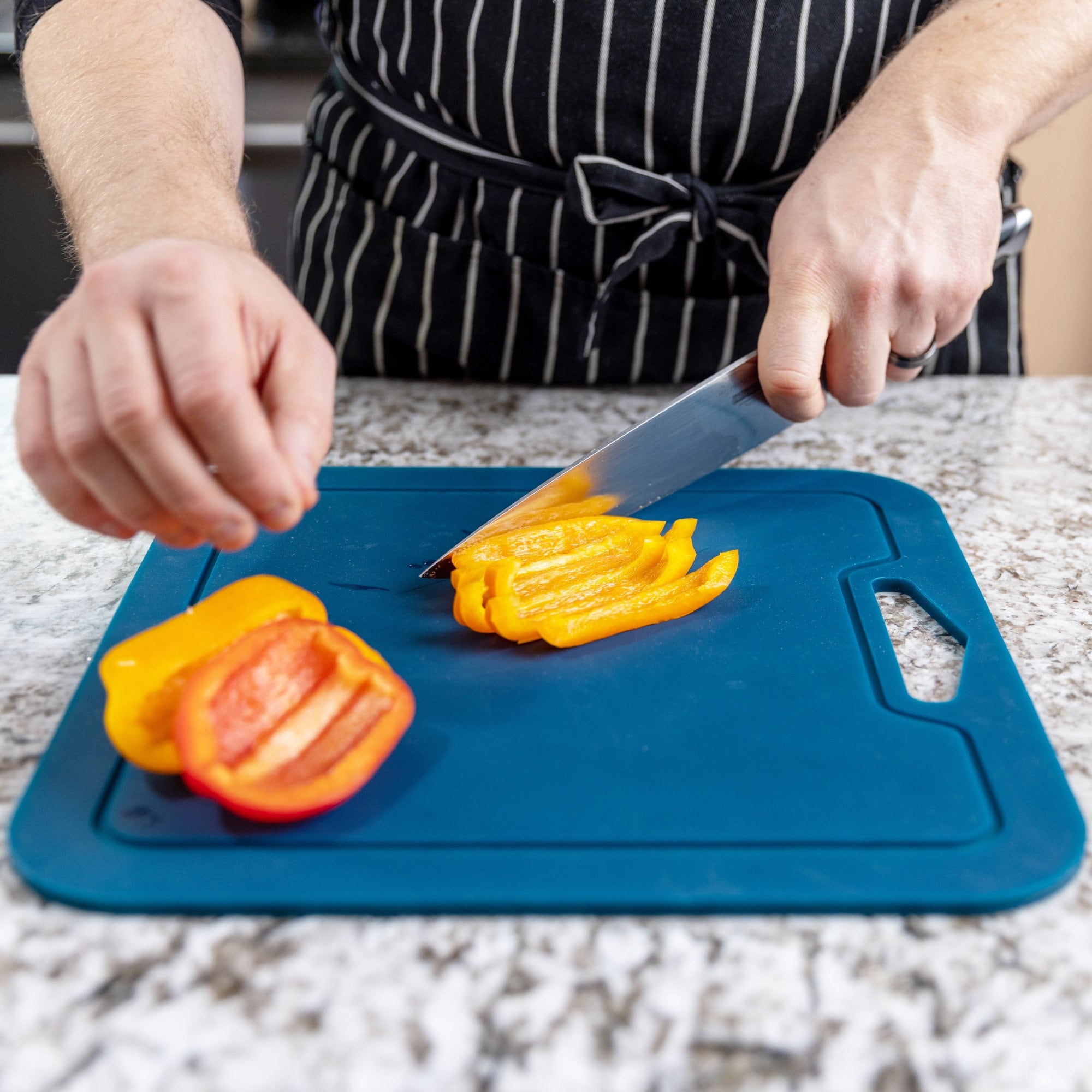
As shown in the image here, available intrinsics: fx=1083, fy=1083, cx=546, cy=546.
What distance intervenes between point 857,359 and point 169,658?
825 mm

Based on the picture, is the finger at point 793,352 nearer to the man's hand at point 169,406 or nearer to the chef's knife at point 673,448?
the chef's knife at point 673,448

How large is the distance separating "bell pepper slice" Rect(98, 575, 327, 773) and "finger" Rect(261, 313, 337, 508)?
0.11 meters

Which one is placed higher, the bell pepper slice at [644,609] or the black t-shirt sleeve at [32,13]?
the black t-shirt sleeve at [32,13]

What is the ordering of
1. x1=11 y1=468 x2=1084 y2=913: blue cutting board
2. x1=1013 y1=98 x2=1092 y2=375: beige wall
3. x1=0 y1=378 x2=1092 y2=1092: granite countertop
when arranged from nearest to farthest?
x1=0 y1=378 x2=1092 y2=1092: granite countertop, x1=11 y1=468 x2=1084 y2=913: blue cutting board, x1=1013 y1=98 x2=1092 y2=375: beige wall

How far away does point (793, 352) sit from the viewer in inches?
46.8

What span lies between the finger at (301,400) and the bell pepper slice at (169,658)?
0.11m

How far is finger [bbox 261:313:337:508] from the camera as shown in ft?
2.82

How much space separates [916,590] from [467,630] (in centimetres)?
48


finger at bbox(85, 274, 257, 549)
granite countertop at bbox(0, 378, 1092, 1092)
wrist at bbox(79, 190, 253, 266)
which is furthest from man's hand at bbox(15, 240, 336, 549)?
granite countertop at bbox(0, 378, 1092, 1092)

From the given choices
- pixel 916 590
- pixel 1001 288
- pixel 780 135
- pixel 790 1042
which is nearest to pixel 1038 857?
pixel 790 1042

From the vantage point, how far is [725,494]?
136 centimetres

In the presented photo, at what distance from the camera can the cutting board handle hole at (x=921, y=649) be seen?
102cm

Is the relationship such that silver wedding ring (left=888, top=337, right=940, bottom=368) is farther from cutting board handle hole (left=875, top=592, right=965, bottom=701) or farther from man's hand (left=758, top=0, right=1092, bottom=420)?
cutting board handle hole (left=875, top=592, right=965, bottom=701)

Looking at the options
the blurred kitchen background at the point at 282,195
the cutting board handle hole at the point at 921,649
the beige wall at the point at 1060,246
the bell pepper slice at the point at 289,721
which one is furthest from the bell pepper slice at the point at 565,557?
the blurred kitchen background at the point at 282,195
